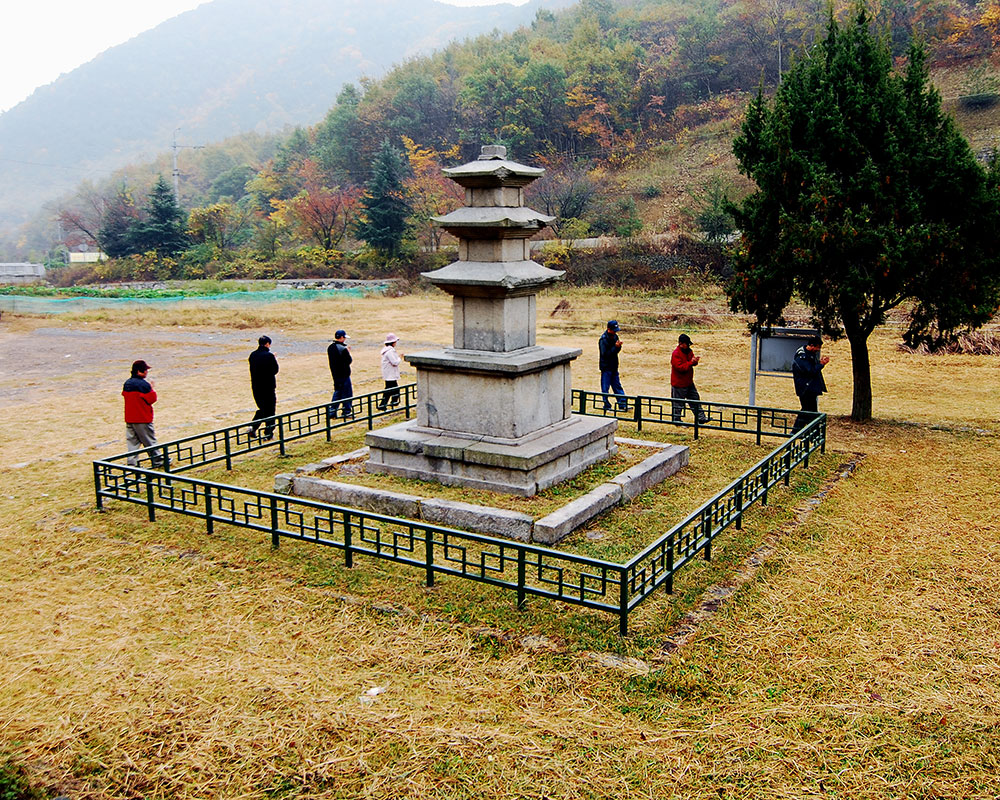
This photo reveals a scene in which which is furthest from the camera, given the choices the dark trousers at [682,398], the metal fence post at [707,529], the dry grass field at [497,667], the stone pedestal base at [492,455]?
the dark trousers at [682,398]

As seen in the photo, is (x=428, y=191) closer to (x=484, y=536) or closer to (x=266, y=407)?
(x=266, y=407)

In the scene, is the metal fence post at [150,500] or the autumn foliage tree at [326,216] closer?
the metal fence post at [150,500]

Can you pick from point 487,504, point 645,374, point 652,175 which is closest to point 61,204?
point 652,175

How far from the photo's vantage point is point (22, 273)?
6375 centimetres

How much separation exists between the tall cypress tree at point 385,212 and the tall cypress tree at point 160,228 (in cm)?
1410

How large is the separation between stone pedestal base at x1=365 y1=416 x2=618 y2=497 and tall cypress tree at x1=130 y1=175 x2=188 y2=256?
1834 inches

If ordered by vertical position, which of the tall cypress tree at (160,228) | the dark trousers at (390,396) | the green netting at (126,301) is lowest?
the dark trousers at (390,396)

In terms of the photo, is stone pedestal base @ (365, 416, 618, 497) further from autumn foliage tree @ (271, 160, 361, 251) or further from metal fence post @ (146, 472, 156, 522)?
autumn foliage tree @ (271, 160, 361, 251)

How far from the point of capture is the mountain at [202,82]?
5044 inches

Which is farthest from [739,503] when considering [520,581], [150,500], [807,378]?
[150,500]

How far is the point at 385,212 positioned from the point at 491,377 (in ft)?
122

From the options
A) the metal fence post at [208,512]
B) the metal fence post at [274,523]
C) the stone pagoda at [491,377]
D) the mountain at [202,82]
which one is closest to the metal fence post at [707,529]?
the stone pagoda at [491,377]

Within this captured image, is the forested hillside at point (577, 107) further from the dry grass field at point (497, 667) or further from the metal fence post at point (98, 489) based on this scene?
the dry grass field at point (497, 667)

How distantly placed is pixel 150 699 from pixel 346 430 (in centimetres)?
828
